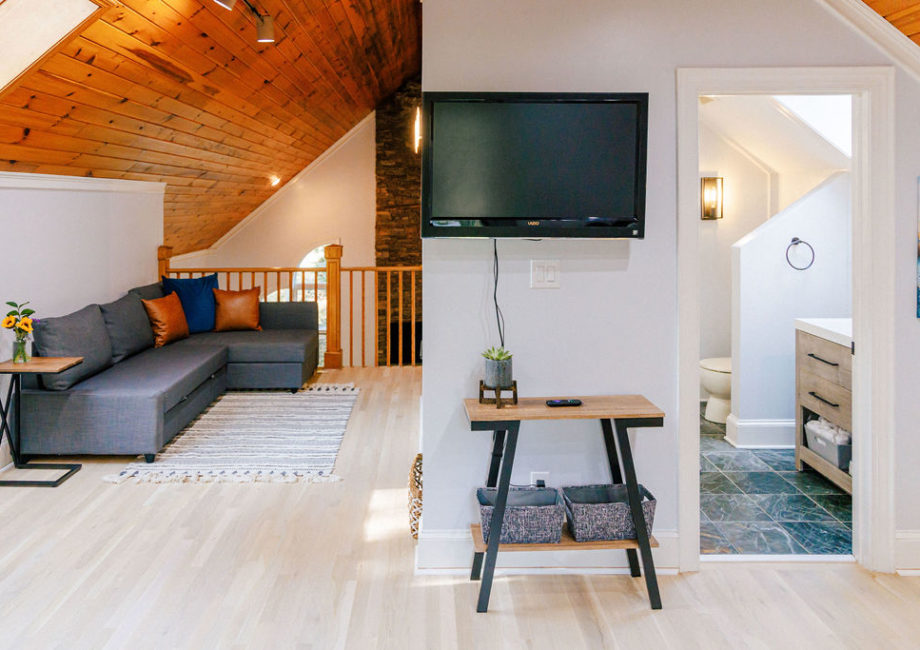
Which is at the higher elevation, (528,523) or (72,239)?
(72,239)

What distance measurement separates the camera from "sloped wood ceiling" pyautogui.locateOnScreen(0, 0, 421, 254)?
3.32 m

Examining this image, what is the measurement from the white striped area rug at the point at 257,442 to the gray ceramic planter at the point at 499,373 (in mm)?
1691

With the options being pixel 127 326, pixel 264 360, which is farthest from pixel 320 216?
pixel 127 326

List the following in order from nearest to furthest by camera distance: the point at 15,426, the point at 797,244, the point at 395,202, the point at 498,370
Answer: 1. the point at 498,370
2. the point at 15,426
3. the point at 797,244
4. the point at 395,202

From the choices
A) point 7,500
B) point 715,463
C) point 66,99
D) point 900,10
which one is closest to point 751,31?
point 900,10

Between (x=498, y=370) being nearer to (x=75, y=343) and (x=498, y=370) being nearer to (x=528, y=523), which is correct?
(x=528, y=523)

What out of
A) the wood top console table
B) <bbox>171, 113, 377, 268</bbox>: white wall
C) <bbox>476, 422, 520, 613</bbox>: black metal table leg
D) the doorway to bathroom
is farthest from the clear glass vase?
<bbox>171, 113, 377, 268</bbox>: white wall

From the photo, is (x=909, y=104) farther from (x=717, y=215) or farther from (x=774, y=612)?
(x=717, y=215)

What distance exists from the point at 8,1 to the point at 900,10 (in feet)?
10.5

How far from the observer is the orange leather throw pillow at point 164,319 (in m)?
5.73

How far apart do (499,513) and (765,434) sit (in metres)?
2.65

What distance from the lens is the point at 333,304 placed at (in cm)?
685

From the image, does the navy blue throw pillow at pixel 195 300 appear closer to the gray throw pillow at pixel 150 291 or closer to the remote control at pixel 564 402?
the gray throw pillow at pixel 150 291

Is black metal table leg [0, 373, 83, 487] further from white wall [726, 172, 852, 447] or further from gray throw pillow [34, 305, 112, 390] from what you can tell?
white wall [726, 172, 852, 447]
